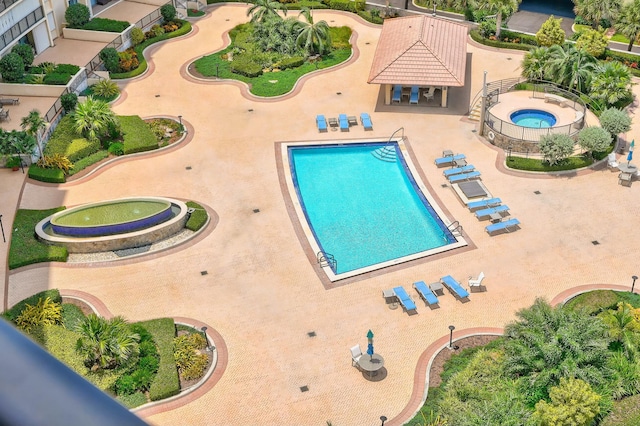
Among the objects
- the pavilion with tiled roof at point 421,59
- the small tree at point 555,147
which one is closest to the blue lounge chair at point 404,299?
the small tree at point 555,147

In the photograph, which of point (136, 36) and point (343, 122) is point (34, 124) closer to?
point (136, 36)

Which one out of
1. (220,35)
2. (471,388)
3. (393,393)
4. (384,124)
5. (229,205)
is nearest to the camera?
(471,388)

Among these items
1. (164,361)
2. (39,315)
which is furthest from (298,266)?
(39,315)

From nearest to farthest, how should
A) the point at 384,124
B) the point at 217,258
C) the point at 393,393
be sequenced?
the point at 393,393, the point at 217,258, the point at 384,124

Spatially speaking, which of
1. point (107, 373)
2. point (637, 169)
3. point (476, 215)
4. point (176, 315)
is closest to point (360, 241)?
point (476, 215)

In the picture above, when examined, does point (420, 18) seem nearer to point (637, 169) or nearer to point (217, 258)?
point (637, 169)

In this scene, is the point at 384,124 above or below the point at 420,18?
below

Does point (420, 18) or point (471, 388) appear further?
point (420, 18)

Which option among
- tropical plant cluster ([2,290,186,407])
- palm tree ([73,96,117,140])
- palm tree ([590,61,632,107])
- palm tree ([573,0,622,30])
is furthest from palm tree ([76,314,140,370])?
palm tree ([573,0,622,30])

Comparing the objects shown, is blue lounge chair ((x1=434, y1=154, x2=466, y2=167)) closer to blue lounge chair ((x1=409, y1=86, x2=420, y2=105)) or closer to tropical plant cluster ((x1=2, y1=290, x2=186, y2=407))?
blue lounge chair ((x1=409, y1=86, x2=420, y2=105))
